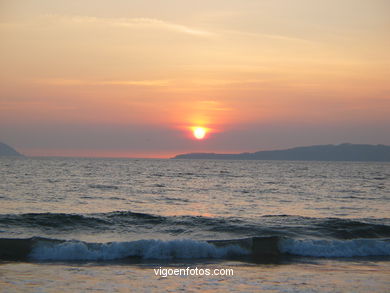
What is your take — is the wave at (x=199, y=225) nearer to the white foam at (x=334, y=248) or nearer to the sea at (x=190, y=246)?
the sea at (x=190, y=246)

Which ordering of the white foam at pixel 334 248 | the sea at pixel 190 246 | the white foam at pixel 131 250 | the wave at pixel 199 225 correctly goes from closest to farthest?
the sea at pixel 190 246 < the white foam at pixel 131 250 < the white foam at pixel 334 248 < the wave at pixel 199 225

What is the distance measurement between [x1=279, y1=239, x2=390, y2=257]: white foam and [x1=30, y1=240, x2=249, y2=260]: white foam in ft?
7.28

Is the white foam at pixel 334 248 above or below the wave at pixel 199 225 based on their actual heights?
below

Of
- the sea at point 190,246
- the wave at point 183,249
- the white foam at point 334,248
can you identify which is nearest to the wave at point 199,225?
the sea at point 190,246

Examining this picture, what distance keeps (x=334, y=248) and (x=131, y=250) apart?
342 inches

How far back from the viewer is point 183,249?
17953 mm

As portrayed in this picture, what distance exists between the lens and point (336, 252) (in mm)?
18438

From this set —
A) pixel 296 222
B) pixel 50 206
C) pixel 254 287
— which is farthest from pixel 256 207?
pixel 254 287

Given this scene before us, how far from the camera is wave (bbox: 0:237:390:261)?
17156 millimetres

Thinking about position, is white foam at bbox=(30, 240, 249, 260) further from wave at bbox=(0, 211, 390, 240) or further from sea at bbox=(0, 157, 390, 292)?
wave at bbox=(0, 211, 390, 240)

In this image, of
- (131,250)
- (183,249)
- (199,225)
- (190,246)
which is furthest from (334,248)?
(131,250)

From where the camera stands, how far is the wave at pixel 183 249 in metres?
17.2

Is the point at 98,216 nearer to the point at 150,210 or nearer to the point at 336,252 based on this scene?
the point at 150,210

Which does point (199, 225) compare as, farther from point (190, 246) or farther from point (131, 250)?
point (131, 250)
